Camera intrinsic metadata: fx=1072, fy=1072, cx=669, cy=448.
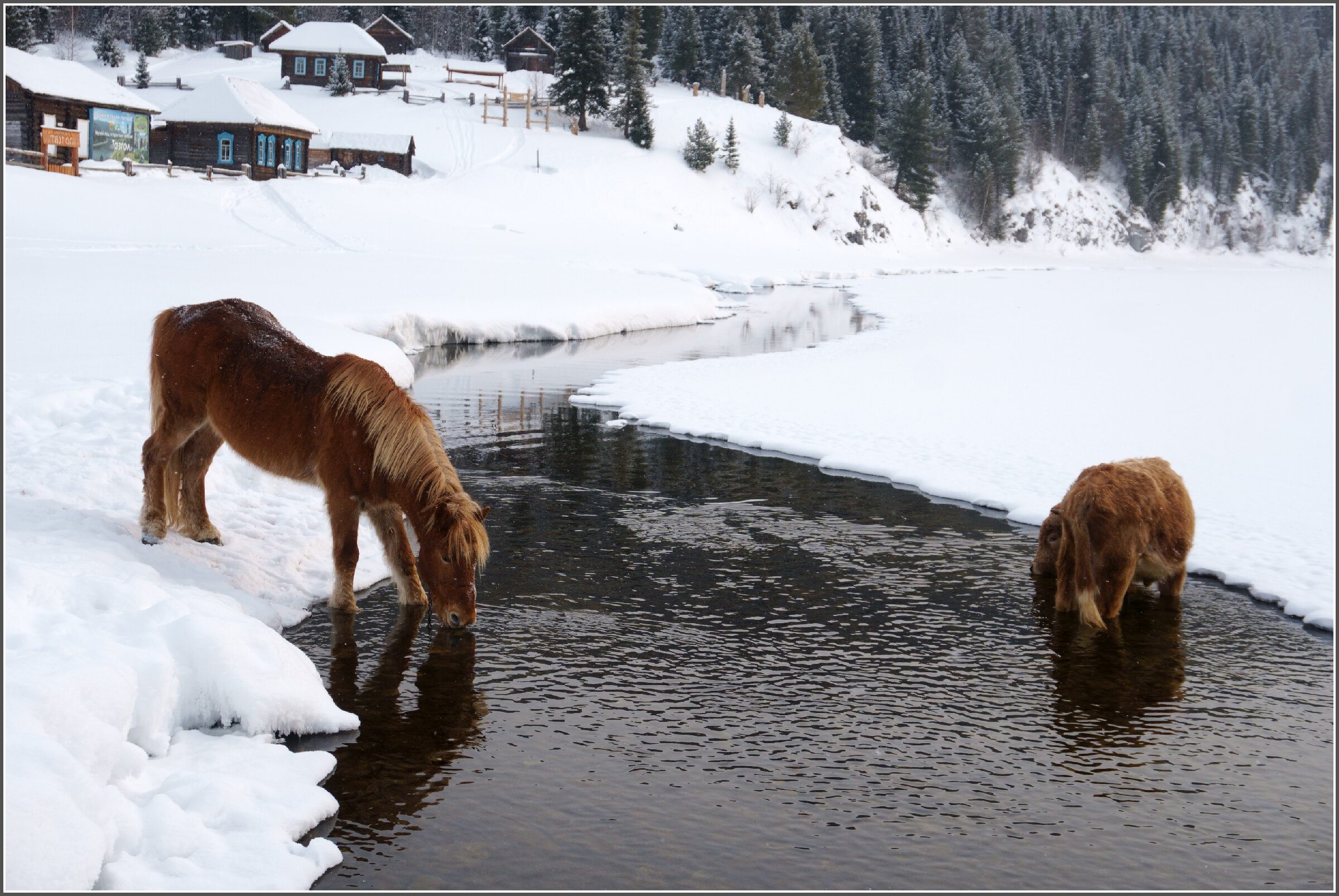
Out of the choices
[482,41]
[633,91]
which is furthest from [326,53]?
[633,91]

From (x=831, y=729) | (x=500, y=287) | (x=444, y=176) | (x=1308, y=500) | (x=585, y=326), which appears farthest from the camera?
(x=444, y=176)

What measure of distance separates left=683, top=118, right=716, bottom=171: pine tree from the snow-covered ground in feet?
36.4

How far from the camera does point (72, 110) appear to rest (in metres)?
45.2

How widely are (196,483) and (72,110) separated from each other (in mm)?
45729

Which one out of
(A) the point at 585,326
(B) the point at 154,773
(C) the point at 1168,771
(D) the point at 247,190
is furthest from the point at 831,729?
(D) the point at 247,190

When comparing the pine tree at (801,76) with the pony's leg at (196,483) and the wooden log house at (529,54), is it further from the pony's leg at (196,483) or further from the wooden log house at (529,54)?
the pony's leg at (196,483)

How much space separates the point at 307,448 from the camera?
277 inches

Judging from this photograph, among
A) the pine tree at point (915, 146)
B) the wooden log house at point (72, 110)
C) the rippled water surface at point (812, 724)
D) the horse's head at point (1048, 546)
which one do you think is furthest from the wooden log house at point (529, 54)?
the horse's head at point (1048, 546)

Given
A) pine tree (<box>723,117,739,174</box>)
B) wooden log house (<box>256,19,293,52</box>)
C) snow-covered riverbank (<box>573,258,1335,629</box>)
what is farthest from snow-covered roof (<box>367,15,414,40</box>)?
snow-covered riverbank (<box>573,258,1335,629</box>)

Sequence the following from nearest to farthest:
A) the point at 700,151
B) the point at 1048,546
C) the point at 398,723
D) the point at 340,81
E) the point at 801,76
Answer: the point at 398,723 < the point at 1048,546 < the point at 700,151 < the point at 340,81 < the point at 801,76

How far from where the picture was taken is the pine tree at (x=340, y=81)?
228 feet

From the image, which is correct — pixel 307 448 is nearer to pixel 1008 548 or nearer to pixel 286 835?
pixel 286 835

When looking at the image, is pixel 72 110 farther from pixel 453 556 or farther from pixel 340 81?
pixel 453 556

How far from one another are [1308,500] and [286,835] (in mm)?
9975
